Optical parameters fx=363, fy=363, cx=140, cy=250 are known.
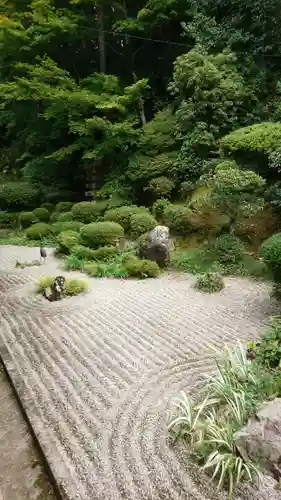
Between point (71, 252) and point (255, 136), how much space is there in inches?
227

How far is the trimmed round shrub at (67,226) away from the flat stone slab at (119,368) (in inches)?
194

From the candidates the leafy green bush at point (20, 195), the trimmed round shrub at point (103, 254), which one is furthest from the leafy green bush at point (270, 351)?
the leafy green bush at point (20, 195)

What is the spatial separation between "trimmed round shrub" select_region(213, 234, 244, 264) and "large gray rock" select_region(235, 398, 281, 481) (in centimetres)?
580

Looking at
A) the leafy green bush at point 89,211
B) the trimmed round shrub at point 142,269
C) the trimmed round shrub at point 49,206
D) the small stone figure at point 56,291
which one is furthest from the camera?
the trimmed round shrub at point 49,206

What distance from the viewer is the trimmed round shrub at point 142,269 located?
26.9ft

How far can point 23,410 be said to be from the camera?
11.6ft

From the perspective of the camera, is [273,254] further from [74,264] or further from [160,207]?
[160,207]

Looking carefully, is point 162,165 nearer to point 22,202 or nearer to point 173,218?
point 173,218

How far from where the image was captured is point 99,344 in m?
4.83

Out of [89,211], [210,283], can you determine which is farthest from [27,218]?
[210,283]

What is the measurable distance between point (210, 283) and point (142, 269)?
68.2 inches

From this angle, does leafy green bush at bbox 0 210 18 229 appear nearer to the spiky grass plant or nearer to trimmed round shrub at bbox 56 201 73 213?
trimmed round shrub at bbox 56 201 73 213

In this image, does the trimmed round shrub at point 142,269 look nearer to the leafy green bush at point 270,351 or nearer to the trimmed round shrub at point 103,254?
the trimmed round shrub at point 103,254

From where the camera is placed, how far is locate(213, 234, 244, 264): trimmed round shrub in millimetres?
8252
